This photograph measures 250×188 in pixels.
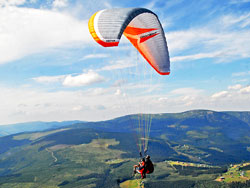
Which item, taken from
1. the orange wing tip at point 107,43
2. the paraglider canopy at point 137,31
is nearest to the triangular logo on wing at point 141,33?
the paraglider canopy at point 137,31

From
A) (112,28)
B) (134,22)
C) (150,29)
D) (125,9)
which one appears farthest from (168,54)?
(112,28)

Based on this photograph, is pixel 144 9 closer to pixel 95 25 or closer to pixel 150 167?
pixel 95 25

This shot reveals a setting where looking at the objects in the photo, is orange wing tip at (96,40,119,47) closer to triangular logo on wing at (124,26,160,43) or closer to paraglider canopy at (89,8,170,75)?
paraglider canopy at (89,8,170,75)

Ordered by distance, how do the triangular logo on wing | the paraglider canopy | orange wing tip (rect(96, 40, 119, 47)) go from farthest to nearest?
the triangular logo on wing < the paraglider canopy < orange wing tip (rect(96, 40, 119, 47))

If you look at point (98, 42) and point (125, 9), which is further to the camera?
point (125, 9)

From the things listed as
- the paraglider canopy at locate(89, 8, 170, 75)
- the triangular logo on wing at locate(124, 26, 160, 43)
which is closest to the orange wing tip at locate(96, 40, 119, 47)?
the paraglider canopy at locate(89, 8, 170, 75)

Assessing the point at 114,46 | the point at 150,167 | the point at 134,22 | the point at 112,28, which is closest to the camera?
the point at 114,46

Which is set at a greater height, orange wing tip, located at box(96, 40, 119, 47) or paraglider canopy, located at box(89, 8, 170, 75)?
paraglider canopy, located at box(89, 8, 170, 75)

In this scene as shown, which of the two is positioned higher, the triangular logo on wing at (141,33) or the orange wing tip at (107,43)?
the triangular logo on wing at (141,33)

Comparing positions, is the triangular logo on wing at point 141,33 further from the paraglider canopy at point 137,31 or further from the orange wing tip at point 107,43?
the orange wing tip at point 107,43
